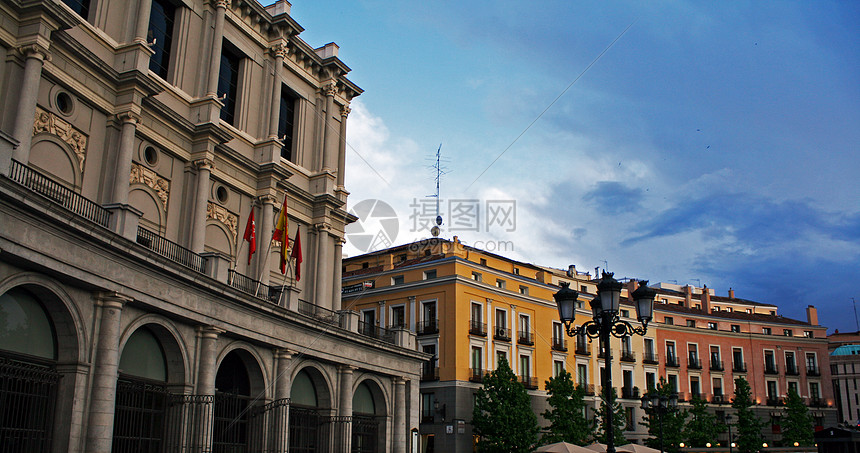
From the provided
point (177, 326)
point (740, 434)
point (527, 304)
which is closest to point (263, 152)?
point (177, 326)

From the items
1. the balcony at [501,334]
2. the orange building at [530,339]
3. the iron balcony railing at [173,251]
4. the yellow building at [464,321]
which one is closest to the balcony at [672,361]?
the orange building at [530,339]

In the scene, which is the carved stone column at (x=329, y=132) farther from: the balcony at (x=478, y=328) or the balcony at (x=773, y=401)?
the balcony at (x=773, y=401)

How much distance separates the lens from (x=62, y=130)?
68.4ft

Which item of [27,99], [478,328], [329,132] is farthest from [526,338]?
[27,99]

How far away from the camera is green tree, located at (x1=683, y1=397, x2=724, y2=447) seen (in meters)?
55.1

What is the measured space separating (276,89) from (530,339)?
2745 cm

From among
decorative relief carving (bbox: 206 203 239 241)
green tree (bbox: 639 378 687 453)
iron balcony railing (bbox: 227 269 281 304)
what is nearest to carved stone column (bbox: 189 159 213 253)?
decorative relief carving (bbox: 206 203 239 241)

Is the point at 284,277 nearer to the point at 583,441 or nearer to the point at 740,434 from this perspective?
the point at 583,441

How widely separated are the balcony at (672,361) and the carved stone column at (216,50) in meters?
47.5

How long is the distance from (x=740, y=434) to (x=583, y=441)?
64.9ft

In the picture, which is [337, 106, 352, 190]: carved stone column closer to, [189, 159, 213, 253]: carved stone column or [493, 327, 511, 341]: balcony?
[189, 159, 213, 253]: carved stone column

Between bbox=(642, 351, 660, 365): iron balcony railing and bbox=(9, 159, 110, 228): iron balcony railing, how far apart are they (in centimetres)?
4887

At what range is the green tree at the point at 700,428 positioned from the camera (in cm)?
5509

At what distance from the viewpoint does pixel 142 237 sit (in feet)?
73.2
